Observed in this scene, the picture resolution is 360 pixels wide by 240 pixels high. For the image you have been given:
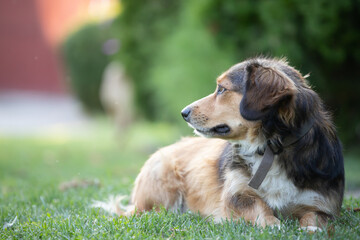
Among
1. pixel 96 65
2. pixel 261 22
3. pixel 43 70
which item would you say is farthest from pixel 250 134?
pixel 43 70

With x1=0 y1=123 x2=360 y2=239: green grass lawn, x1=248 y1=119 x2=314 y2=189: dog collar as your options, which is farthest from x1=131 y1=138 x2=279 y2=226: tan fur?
x1=248 y1=119 x2=314 y2=189: dog collar

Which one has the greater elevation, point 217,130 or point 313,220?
point 217,130

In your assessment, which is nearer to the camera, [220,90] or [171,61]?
[220,90]

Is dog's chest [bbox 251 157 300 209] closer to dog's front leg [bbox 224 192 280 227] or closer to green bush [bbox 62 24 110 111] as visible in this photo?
dog's front leg [bbox 224 192 280 227]

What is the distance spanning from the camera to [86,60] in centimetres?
2306

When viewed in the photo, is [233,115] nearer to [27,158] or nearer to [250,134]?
[250,134]

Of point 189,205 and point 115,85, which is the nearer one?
point 189,205

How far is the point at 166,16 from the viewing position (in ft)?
40.9

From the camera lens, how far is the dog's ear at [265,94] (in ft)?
12.2

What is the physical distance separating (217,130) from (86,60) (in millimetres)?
19836

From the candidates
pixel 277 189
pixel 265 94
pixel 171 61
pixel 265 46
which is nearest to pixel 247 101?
pixel 265 94

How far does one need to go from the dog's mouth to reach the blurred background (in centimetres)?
317

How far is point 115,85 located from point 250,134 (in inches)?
Answer: 410

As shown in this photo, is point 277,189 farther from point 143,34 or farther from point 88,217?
point 143,34
